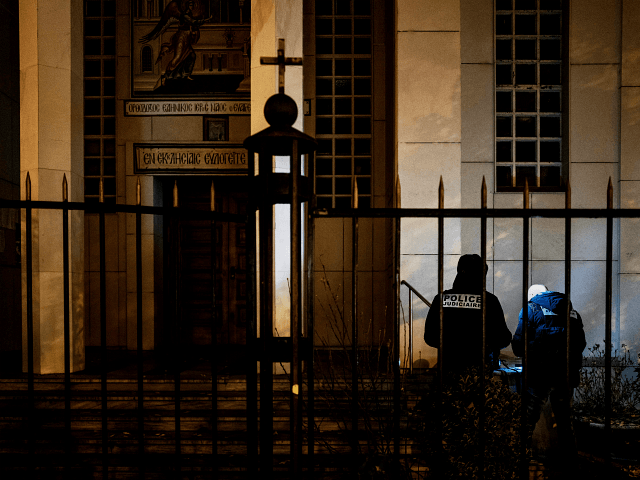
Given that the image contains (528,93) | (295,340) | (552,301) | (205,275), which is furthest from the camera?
(205,275)

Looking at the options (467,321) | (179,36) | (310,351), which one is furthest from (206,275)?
(310,351)

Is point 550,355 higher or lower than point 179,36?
lower

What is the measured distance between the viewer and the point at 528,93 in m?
7.68

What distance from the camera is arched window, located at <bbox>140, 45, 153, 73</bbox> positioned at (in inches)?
330

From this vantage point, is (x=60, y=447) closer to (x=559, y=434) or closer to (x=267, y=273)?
(x=267, y=273)

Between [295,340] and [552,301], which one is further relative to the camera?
[552,301]

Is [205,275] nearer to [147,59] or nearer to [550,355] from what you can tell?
[147,59]

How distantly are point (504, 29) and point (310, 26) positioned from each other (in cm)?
309

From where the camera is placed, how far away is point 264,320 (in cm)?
261

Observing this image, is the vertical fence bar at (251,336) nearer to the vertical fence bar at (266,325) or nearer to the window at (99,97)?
the vertical fence bar at (266,325)

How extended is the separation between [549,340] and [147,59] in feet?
24.5

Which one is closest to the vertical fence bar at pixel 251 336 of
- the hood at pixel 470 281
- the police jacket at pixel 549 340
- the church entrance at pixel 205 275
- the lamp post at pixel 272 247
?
the lamp post at pixel 272 247

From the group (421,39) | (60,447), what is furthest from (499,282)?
(60,447)

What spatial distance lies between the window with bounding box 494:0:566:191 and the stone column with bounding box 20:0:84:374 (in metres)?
6.05
